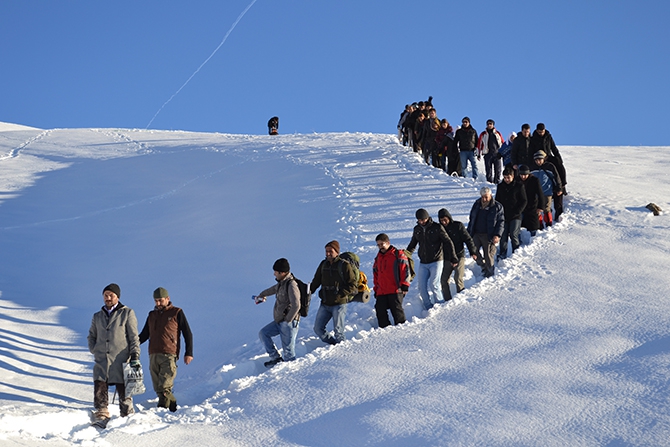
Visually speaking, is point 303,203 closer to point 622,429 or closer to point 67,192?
point 67,192

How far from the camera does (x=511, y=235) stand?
1248cm

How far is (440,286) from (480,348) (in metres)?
2.61

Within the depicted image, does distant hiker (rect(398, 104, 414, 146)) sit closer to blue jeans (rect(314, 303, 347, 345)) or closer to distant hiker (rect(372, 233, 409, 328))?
distant hiker (rect(372, 233, 409, 328))

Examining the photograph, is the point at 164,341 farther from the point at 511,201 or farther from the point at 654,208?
the point at 654,208

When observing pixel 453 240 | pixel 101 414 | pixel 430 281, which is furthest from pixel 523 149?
pixel 101 414

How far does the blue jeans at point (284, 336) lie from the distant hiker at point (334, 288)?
61 centimetres

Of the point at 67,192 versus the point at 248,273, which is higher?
the point at 67,192

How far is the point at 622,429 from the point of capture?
22.4 feet

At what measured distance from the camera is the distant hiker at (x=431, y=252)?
34.7 feet

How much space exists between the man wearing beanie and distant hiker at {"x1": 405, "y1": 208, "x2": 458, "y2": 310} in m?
2.08

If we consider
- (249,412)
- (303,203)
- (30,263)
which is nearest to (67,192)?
(30,263)

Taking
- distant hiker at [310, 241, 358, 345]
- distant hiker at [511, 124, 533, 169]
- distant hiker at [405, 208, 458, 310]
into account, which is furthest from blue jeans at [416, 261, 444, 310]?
distant hiker at [511, 124, 533, 169]

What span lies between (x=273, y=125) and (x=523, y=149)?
82.9 ft

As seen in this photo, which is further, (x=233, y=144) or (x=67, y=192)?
(x=233, y=144)
